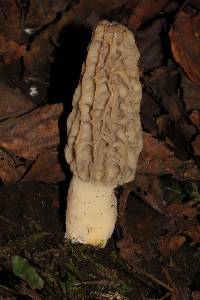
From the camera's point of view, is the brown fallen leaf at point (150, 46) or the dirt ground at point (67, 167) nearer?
the dirt ground at point (67, 167)

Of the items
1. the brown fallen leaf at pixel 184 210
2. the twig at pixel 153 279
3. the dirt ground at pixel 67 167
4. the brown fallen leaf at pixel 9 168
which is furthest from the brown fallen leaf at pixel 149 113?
the twig at pixel 153 279

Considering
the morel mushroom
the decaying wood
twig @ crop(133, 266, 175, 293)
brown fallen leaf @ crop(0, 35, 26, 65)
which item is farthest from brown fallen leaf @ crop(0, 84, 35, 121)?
twig @ crop(133, 266, 175, 293)

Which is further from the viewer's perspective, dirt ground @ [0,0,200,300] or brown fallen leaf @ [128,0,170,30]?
brown fallen leaf @ [128,0,170,30]

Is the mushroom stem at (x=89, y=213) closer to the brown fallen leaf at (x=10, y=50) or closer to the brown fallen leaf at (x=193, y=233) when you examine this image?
the brown fallen leaf at (x=193, y=233)

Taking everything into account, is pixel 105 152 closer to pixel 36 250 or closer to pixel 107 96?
pixel 107 96

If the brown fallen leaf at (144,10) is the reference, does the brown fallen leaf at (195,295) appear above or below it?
below

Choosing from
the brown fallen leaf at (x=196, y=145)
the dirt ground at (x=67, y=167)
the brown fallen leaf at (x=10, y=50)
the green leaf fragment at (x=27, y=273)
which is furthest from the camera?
the brown fallen leaf at (x=10, y=50)

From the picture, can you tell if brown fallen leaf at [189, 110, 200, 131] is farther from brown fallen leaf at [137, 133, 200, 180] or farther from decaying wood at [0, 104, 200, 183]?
decaying wood at [0, 104, 200, 183]

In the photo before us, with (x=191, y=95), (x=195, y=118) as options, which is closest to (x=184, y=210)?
(x=195, y=118)
